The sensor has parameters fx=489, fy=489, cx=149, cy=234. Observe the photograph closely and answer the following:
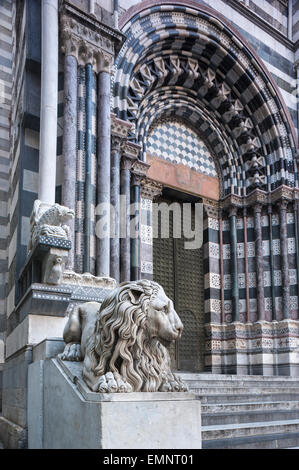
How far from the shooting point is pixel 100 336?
350cm

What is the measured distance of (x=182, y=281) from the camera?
1173 centimetres

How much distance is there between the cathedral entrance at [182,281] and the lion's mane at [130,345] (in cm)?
769

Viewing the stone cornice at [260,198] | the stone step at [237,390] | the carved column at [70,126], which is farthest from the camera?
the stone cornice at [260,198]

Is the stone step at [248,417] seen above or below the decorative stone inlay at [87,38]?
below

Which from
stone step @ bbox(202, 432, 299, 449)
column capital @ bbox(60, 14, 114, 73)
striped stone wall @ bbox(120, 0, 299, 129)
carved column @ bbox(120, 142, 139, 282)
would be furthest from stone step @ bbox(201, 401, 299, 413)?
striped stone wall @ bbox(120, 0, 299, 129)

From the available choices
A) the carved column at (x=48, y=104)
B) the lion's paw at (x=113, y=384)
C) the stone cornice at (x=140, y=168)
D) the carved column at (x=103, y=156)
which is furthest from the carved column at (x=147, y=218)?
the lion's paw at (x=113, y=384)

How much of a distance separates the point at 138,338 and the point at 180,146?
9.09m

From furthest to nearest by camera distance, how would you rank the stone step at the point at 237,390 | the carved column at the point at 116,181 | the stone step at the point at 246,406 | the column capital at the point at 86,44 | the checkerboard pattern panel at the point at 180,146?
1. the checkerboard pattern panel at the point at 180,146
2. the carved column at the point at 116,181
3. the column capital at the point at 86,44
4. the stone step at the point at 237,390
5. the stone step at the point at 246,406

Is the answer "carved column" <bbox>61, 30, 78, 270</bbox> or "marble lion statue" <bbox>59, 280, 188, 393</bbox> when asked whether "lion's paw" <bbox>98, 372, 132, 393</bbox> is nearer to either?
"marble lion statue" <bbox>59, 280, 188, 393</bbox>

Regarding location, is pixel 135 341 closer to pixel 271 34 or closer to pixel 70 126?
pixel 70 126

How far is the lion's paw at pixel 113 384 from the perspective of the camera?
314 centimetres

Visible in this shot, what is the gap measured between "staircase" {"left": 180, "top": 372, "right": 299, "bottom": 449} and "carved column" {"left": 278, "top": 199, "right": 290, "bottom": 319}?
13.5 ft

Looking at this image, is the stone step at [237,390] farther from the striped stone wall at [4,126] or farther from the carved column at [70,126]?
the striped stone wall at [4,126]

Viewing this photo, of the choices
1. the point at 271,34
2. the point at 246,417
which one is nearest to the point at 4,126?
the point at 246,417
